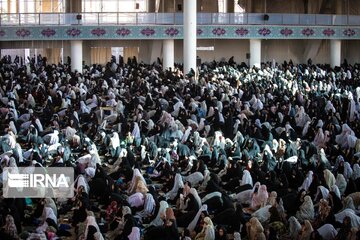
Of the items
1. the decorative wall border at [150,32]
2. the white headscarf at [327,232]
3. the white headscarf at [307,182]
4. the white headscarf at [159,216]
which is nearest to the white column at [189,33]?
the decorative wall border at [150,32]

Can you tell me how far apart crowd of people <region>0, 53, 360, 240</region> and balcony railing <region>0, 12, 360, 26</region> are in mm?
4098

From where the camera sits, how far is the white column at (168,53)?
31.6 m

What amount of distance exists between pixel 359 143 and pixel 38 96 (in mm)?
10893

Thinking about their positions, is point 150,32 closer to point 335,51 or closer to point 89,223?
point 335,51

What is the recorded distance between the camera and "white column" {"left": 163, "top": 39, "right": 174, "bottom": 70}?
104ft

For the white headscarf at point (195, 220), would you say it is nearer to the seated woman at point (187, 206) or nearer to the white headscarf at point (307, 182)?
the seated woman at point (187, 206)

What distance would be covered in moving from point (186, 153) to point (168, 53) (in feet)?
54.7

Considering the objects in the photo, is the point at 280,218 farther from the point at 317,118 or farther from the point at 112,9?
the point at 112,9

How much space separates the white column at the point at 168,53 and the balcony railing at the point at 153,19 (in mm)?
982

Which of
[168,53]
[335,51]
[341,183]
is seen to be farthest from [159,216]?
[335,51]

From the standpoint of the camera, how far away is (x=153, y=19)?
30922 millimetres

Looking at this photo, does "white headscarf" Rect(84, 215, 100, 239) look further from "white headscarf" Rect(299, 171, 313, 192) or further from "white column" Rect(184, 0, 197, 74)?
"white column" Rect(184, 0, 197, 74)

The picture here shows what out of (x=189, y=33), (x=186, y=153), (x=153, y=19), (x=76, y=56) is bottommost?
(x=186, y=153)

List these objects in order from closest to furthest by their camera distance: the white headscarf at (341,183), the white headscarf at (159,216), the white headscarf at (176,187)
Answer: the white headscarf at (159,216), the white headscarf at (341,183), the white headscarf at (176,187)
